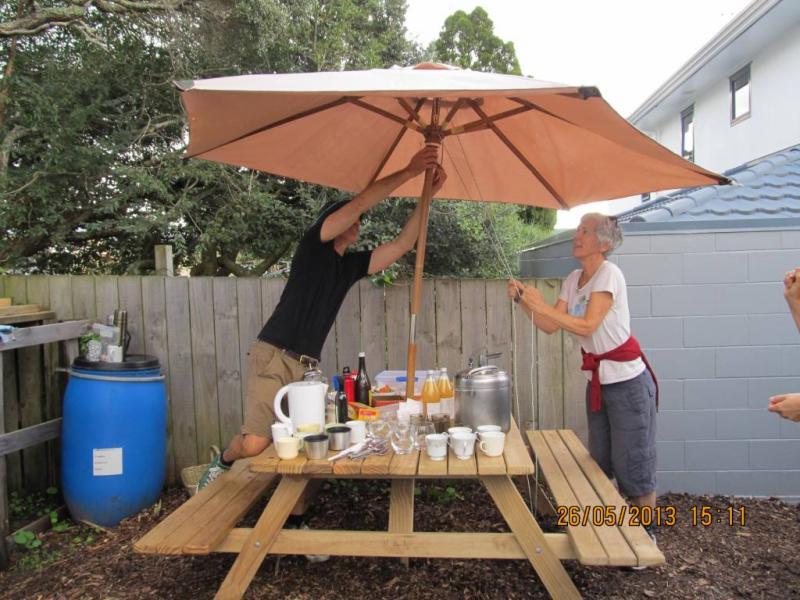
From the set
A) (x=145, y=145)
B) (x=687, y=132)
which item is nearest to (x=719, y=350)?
(x=145, y=145)

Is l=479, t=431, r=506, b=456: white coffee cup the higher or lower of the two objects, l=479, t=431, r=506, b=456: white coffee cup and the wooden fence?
the lower

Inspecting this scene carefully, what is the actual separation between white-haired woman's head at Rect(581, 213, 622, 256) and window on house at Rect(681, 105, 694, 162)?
29.6 feet

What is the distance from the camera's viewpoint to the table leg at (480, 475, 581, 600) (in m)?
2.12

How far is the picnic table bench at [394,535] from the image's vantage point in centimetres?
201

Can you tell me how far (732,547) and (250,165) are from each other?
357cm

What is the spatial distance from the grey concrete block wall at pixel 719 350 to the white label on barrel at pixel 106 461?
11.4 feet

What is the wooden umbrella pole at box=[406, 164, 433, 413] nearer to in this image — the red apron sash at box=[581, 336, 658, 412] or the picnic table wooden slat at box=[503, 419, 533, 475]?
the picnic table wooden slat at box=[503, 419, 533, 475]

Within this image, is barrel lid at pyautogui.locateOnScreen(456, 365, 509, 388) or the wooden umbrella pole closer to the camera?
barrel lid at pyautogui.locateOnScreen(456, 365, 509, 388)

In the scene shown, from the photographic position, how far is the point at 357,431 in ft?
7.26

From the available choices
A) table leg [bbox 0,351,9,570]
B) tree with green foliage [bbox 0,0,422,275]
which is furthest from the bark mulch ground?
tree with green foliage [bbox 0,0,422,275]

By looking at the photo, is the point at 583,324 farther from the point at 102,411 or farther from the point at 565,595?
the point at 102,411

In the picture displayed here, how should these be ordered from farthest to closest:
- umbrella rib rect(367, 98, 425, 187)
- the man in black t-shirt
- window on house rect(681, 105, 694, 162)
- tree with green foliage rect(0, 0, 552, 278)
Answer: window on house rect(681, 105, 694, 162)
tree with green foliage rect(0, 0, 552, 278)
umbrella rib rect(367, 98, 425, 187)
the man in black t-shirt

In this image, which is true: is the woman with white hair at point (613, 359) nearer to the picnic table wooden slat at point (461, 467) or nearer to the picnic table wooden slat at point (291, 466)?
the picnic table wooden slat at point (461, 467)

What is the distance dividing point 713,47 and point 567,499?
8.39m
